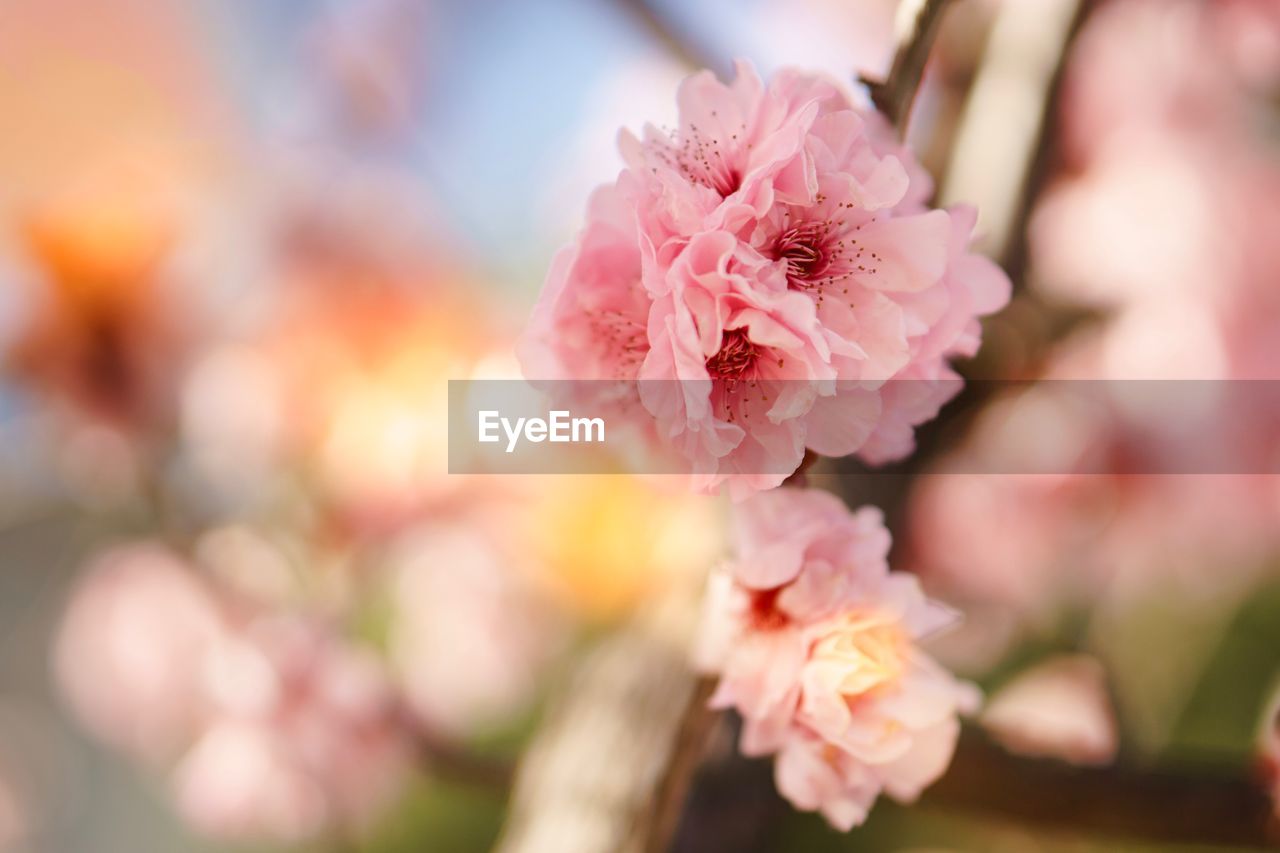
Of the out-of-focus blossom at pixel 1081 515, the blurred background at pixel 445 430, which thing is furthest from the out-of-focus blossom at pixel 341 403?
the out-of-focus blossom at pixel 1081 515

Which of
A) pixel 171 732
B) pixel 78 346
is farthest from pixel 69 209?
pixel 171 732

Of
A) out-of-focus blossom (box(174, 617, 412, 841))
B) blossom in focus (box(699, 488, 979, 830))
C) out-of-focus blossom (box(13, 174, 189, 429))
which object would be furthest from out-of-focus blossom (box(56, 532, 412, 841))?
blossom in focus (box(699, 488, 979, 830))

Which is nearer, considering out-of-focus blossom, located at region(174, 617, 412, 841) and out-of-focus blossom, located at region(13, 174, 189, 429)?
out-of-focus blossom, located at region(174, 617, 412, 841)

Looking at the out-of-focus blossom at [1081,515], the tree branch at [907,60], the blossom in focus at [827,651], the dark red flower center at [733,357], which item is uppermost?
the tree branch at [907,60]

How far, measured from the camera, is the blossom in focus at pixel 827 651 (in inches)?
9.2

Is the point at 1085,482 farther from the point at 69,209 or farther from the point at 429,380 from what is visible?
the point at 69,209

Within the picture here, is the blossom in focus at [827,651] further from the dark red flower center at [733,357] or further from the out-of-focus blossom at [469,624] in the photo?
the out-of-focus blossom at [469,624]

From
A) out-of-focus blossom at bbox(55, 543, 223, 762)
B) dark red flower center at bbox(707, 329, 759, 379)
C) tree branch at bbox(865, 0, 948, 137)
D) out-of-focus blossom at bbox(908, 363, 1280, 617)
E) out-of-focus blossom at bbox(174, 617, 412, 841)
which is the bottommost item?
out-of-focus blossom at bbox(55, 543, 223, 762)

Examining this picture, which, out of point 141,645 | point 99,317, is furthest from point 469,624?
point 99,317

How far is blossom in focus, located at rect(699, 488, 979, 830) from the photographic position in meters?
0.23

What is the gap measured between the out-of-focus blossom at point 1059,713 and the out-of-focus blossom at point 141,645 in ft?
1.95

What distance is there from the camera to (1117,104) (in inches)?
27.3

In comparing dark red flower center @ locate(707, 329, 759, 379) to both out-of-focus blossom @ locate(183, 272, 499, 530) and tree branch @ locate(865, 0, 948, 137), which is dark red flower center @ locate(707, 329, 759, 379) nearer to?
tree branch @ locate(865, 0, 948, 137)

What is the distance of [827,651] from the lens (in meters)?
0.23
